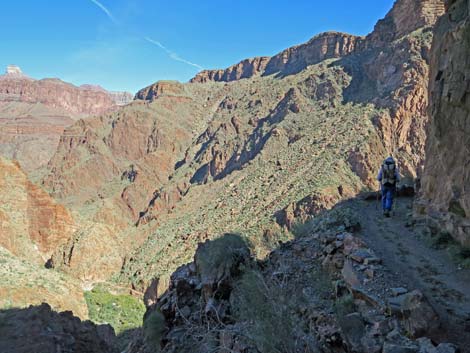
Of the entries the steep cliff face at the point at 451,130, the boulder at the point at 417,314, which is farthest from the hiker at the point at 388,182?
the boulder at the point at 417,314

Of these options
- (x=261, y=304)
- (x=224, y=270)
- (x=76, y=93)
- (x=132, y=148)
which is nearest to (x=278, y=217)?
(x=224, y=270)

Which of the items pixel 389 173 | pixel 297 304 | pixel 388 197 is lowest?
pixel 297 304

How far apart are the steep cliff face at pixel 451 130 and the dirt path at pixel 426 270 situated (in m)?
0.64

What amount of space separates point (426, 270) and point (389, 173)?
401 centimetres

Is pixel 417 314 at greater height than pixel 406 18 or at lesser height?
lesser

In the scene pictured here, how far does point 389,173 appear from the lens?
9297 mm

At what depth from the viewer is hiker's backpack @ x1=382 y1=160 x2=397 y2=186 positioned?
9195 mm

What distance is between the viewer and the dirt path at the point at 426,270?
4121 mm

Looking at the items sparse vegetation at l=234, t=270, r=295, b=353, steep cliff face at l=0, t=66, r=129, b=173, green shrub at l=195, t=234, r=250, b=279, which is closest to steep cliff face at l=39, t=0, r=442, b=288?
green shrub at l=195, t=234, r=250, b=279

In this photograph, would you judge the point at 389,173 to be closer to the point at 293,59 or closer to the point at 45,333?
the point at 45,333

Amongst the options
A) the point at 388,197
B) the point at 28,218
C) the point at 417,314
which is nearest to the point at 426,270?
the point at 417,314

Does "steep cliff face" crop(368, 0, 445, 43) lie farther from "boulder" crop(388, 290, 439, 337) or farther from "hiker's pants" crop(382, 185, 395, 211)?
"boulder" crop(388, 290, 439, 337)

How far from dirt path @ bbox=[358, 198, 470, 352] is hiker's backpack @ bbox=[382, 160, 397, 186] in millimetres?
998

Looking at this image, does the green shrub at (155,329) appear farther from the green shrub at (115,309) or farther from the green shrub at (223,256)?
the green shrub at (115,309)
